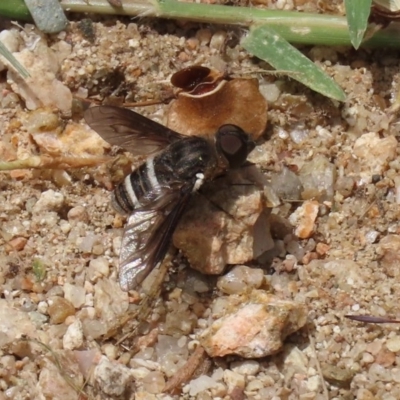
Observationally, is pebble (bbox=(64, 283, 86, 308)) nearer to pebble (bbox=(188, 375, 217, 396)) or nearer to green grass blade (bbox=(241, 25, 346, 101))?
pebble (bbox=(188, 375, 217, 396))

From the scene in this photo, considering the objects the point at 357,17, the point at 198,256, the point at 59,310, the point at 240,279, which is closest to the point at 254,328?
the point at 240,279

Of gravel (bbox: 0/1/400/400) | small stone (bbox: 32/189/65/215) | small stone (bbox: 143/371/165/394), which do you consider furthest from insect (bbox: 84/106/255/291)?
small stone (bbox: 143/371/165/394)

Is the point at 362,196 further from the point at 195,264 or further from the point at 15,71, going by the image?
the point at 15,71

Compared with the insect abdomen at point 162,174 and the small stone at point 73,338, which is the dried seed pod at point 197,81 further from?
the small stone at point 73,338

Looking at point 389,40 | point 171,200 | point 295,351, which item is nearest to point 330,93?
point 389,40

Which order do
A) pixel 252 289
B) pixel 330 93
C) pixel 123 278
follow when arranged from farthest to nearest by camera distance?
pixel 330 93, pixel 252 289, pixel 123 278

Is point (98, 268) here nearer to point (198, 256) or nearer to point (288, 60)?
point (198, 256)
